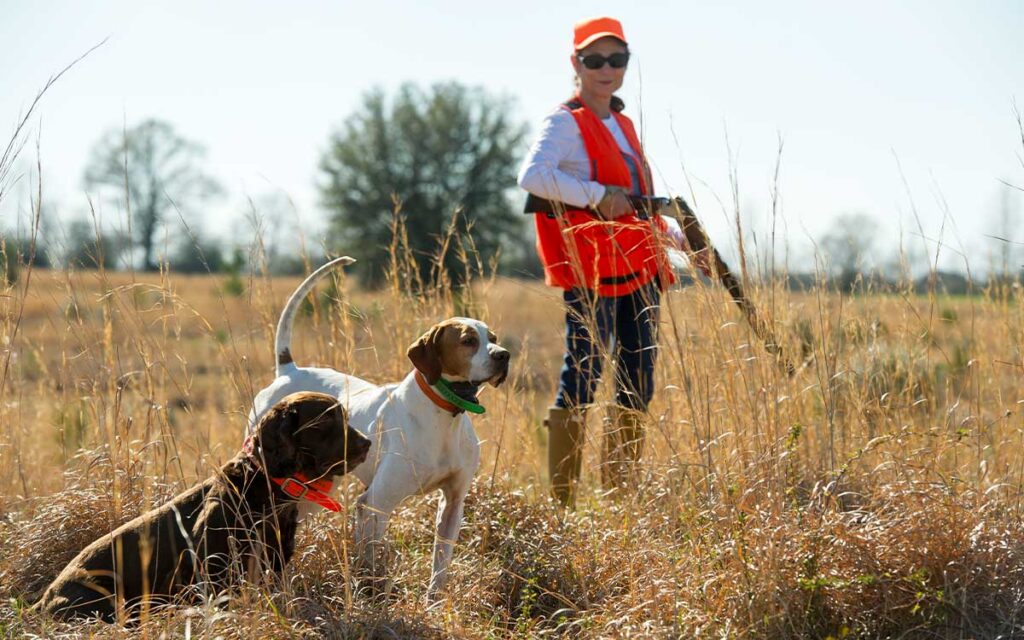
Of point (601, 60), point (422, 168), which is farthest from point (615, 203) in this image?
point (422, 168)

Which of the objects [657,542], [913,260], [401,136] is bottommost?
[657,542]

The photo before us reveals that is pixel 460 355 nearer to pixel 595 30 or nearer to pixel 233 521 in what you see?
pixel 233 521

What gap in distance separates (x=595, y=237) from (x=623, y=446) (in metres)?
0.91

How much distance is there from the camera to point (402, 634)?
2.86 meters

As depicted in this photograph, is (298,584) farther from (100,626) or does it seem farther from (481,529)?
(481,529)

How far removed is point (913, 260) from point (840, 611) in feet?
7.04

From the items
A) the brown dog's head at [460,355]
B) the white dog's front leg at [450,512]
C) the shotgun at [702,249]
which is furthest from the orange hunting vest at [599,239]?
the white dog's front leg at [450,512]

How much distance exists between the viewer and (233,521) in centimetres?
313

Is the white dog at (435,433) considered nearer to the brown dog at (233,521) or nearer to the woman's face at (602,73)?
the brown dog at (233,521)

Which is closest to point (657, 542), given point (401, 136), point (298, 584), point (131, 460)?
point (298, 584)

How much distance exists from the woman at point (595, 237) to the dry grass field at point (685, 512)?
0.56 ft

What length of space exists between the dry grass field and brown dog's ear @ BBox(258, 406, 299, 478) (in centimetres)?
22

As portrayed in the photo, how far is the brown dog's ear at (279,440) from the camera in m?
3.14

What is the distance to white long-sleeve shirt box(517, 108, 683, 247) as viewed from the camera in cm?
399
